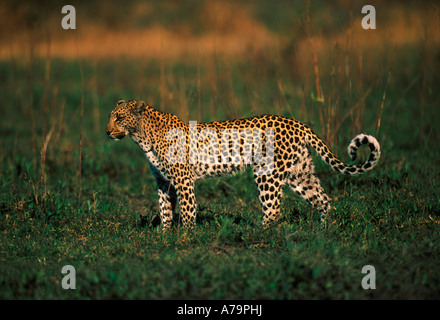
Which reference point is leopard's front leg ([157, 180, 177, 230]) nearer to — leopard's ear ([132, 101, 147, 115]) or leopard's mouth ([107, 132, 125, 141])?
→ leopard's mouth ([107, 132, 125, 141])

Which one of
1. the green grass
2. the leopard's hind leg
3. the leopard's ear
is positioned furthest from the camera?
the leopard's ear

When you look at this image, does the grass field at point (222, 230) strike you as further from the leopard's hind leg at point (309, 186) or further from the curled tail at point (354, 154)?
the curled tail at point (354, 154)

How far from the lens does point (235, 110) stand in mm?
9898

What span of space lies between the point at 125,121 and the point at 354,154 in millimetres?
2873

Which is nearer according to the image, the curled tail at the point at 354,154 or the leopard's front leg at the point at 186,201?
the curled tail at the point at 354,154

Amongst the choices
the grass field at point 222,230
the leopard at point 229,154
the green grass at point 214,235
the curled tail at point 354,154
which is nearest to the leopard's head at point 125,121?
the leopard at point 229,154

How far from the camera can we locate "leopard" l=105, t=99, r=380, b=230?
23.6 ft

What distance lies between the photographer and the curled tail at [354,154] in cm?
671

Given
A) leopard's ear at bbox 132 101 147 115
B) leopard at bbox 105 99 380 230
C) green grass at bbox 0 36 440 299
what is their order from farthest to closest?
leopard's ear at bbox 132 101 147 115, leopard at bbox 105 99 380 230, green grass at bbox 0 36 440 299

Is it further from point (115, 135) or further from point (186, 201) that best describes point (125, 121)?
point (186, 201)

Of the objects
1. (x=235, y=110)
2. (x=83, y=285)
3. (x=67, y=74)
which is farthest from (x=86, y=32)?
(x=83, y=285)

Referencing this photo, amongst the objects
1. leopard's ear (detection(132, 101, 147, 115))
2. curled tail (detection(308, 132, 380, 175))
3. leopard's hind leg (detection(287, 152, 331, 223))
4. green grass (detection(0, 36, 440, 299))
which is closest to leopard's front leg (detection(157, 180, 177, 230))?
green grass (detection(0, 36, 440, 299))
